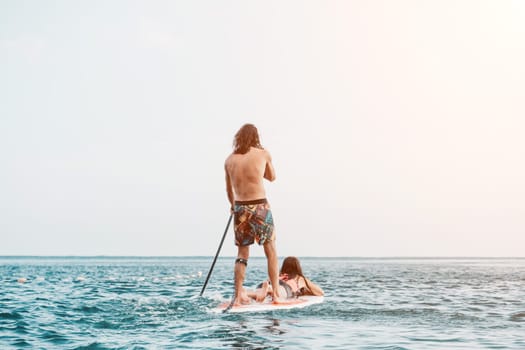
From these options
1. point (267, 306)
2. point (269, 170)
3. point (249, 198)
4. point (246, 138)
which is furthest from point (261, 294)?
point (246, 138)

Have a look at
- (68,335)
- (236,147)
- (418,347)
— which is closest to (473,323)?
(418,347)

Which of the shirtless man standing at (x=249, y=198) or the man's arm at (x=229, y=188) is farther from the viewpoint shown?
the man's arm at (x=229, y=188)

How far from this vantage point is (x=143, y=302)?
14.6 metres

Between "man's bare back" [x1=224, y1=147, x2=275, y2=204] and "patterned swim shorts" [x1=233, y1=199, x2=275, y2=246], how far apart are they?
150 mm

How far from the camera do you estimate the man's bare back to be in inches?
462

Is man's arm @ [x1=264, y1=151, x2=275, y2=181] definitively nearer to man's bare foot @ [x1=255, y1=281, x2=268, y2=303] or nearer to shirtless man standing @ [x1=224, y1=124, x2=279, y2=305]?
shirtless man standing @ [x1=224, y1=124, x2=279, y2=305]

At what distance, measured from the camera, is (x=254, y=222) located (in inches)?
459

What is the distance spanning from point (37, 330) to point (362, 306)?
6.58 metres

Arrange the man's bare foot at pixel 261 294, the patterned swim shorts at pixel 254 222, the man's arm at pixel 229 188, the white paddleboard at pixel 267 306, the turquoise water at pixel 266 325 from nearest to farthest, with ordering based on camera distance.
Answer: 1. the turquoise water at pixel 266 325
2. the patterned swim shorts at pixel 254 222
3. the white paddleboard at pixel 267 306
4. the man's arm at pixel 229 188
5. the man's bare foot at pixel 261 294

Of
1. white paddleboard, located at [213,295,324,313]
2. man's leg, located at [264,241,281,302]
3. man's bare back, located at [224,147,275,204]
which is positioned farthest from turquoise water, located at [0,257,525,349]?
man's bare back, located at [224,147,275,204]

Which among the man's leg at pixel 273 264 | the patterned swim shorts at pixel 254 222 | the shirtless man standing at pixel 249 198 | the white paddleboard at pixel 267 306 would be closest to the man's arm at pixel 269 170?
the shirtless man standing at pixel 249 198

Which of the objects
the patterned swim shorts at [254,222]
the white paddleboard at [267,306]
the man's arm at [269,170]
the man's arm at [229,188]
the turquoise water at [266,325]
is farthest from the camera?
the man's arm at [229,188]

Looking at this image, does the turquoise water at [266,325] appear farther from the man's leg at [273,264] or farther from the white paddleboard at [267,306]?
the man's leg at [273,264]

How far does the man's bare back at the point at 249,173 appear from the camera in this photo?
11727 mm
